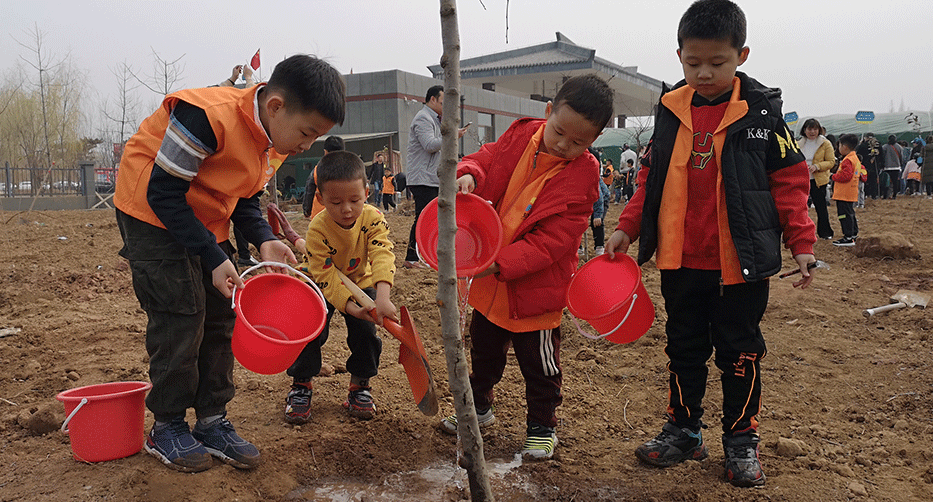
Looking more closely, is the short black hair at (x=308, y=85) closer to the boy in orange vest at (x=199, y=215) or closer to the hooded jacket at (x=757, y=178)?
the boy in orange vest at (x=199, y=215)

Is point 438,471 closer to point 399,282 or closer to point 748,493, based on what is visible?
point 748,493

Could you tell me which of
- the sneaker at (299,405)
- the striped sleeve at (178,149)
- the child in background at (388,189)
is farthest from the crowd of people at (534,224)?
the child in background at (388,189)

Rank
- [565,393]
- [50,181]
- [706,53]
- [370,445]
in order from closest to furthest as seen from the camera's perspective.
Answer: [706,53], [370,445], [565,393], [50,181]

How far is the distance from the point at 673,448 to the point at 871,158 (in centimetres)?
1667

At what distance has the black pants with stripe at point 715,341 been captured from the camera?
2.34 meters

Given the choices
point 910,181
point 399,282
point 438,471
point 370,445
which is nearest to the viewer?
point 438,471

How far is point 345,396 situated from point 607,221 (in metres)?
9.45

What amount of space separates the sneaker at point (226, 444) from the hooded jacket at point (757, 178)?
190 cm

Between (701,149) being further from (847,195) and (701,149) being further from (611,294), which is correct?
(847,195)

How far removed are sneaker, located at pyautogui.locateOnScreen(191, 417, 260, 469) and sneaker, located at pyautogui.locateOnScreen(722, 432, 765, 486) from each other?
5.84 ft

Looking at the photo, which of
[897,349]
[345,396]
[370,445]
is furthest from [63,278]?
[897,349]

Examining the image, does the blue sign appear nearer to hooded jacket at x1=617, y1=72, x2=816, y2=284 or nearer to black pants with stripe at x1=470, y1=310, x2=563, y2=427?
hooded jacket at x1=617, y1=72, x2=816, y2=284

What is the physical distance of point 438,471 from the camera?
2.49 metres

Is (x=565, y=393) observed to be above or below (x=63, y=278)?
below
